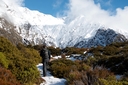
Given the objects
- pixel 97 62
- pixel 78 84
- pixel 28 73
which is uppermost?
pixel 97 62

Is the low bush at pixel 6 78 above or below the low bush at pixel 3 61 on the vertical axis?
below

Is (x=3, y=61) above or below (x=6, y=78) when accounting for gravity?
above

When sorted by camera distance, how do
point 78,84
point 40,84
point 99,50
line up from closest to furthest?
1. point 78,84
2. point 40,84
3. point 99,50

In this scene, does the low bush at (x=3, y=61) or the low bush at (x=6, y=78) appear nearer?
the low bush at (x=6, y=78)

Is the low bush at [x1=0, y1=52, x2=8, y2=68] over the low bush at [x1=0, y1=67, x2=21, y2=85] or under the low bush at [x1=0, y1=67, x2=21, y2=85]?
over

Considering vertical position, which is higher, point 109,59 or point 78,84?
point 109,59

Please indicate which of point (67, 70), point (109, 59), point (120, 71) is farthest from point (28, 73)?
point (109, 59)

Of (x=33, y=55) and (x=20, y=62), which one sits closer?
(x=20, y=62)

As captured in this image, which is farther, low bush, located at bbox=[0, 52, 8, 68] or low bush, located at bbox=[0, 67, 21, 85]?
low bush, located at bbox=[0, 52, 8, 68]

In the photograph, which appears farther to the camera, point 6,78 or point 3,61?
point 3,61

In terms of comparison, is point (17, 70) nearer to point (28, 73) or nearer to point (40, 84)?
point (28, 73)

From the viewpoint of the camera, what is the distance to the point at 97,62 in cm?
2367

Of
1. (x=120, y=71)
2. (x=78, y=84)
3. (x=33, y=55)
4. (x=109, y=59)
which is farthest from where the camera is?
(x=33, y=55)

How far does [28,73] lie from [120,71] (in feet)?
23.6
